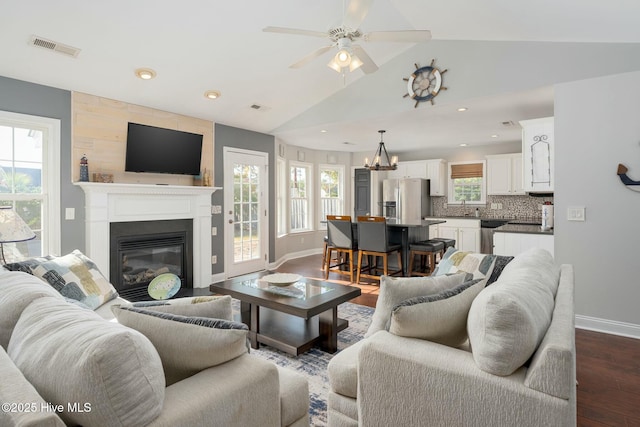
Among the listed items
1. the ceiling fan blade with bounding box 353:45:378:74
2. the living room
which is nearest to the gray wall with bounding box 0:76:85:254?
the living room

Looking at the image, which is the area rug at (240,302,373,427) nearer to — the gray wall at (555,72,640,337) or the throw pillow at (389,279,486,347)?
the throw pillow at (389,279,486,347)

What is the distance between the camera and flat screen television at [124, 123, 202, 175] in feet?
13.8

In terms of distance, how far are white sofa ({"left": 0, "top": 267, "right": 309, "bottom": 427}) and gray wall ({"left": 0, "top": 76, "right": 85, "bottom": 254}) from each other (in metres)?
2.83

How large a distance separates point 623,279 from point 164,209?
4.98 m

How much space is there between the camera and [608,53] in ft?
10.4

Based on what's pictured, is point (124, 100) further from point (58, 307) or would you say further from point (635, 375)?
point (635, 375)

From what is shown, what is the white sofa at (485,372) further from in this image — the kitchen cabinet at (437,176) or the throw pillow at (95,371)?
the kitchen cabinet at (437,176)

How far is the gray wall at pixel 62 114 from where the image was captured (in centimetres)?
341

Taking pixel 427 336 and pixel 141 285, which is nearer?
pixel 427 336

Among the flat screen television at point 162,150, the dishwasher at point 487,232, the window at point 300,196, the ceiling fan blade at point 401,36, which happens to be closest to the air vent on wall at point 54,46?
the flat screen television at point 162,150

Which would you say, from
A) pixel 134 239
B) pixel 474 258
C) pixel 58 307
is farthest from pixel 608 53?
pixel 134 239

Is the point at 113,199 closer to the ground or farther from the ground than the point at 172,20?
closer to the ground

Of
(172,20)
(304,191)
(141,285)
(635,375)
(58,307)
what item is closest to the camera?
(58,307)

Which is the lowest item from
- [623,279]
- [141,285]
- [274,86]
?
[141,285]
